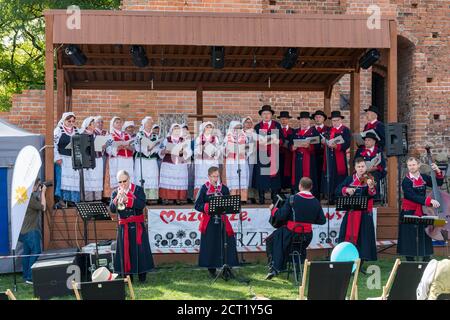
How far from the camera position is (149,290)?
11.4 m

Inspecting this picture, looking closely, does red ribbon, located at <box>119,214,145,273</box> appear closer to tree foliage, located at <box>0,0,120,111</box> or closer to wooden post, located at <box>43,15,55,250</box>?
wooden post, located at <box>43,15,55,250</box>

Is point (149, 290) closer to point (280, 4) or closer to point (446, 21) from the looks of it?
point (280, 4)

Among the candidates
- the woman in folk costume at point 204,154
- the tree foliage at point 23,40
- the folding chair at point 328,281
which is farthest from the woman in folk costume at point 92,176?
the tree foliage at point 23,40

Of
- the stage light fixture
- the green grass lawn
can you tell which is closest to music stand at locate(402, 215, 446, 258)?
the green grass lawn

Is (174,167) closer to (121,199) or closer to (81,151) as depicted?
(81,151)

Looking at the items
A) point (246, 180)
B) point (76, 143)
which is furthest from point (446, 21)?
point (76, 143)

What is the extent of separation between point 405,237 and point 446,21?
28.1 ft

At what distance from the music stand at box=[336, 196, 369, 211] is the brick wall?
662 cm

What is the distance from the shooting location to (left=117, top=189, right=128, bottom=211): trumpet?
11.6 metres

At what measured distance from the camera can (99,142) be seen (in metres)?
14.4

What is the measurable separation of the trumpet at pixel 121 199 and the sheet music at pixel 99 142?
283cm

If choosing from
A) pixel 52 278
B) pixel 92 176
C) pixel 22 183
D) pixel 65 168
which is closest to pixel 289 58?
pixel 92 176

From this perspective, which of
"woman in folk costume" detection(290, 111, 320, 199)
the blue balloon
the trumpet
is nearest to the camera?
the blue balloon

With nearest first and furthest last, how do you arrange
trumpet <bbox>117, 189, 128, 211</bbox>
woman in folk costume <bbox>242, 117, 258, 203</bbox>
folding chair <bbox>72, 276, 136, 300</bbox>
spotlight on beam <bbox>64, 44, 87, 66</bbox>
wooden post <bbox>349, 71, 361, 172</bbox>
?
folding chair <bbox>72, 276, 136, 300</bbox> → trumpet <bbox>117, 189, 128, 211</bbox> → spotlight on beam <bbox>64, 44, 87, 66</bbox> → woman in folk costume <bbox>242, 117, 258, 203</bbox> → wooden post <bbox>349, 71, 361, 172</bbox>
